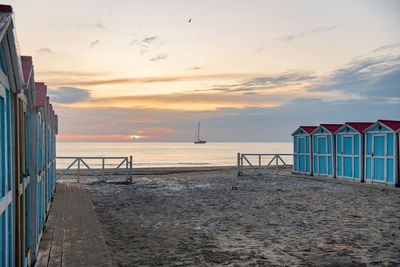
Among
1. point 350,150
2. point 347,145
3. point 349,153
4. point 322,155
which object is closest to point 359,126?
point 347,145

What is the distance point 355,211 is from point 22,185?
8669 mm

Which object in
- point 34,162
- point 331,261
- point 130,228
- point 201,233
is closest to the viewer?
point 34,162

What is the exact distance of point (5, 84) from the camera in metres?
3.22

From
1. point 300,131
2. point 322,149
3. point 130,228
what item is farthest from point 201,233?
point 300,131

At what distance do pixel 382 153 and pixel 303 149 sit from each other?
5.63m

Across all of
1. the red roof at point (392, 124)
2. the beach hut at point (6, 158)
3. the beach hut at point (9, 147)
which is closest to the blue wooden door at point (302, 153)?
the red roof at point (392, 124)

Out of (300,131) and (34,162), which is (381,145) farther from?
(34,162)

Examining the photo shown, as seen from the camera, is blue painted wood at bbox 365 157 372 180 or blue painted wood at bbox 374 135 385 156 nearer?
blue painted wood at bbox 374 135 385 156

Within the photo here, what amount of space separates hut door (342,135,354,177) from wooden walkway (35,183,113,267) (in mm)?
12225

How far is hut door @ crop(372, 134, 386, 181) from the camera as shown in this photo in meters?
15.2

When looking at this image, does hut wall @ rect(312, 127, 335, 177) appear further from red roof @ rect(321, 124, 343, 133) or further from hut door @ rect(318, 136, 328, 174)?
red roof @ rect(321, 124, 343, 133)

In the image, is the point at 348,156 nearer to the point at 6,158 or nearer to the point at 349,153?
the point at 349,153

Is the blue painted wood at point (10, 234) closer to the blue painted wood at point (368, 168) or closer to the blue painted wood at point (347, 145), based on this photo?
the blue painted wood at point (368, 168)

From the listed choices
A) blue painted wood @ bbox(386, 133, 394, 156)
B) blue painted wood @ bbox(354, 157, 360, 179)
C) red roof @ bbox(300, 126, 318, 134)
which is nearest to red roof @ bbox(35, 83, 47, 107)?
blue painted wood @ bbox(386, 133, 394, 156)
